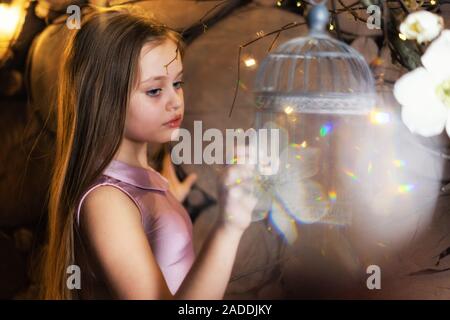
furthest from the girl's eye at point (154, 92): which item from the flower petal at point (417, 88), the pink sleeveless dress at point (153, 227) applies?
the flower petal at point (417, 88)

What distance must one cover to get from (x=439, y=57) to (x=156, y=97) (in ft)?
1.70

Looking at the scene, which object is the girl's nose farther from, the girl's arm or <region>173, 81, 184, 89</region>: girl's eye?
the girl's arm

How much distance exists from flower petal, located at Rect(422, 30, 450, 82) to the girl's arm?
0.45 meters

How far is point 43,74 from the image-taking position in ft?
3.99

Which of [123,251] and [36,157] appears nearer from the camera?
[123,251]

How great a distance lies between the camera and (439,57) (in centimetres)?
110

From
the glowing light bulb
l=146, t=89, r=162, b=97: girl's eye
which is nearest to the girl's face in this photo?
l=146, t=89, r=162, b=97: girl's eye

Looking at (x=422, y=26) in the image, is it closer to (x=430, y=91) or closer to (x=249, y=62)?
(x=430, y=91)

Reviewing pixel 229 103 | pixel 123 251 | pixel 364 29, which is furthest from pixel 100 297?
pixel 364 29

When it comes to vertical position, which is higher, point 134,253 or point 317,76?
point 317,76

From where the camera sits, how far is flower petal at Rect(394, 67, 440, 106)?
3.65 feet

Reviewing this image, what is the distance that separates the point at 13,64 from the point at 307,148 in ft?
2.03

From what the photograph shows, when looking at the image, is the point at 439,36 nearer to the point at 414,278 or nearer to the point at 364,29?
the point at 364,29

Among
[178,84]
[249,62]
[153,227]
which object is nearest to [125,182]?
[153,227]
